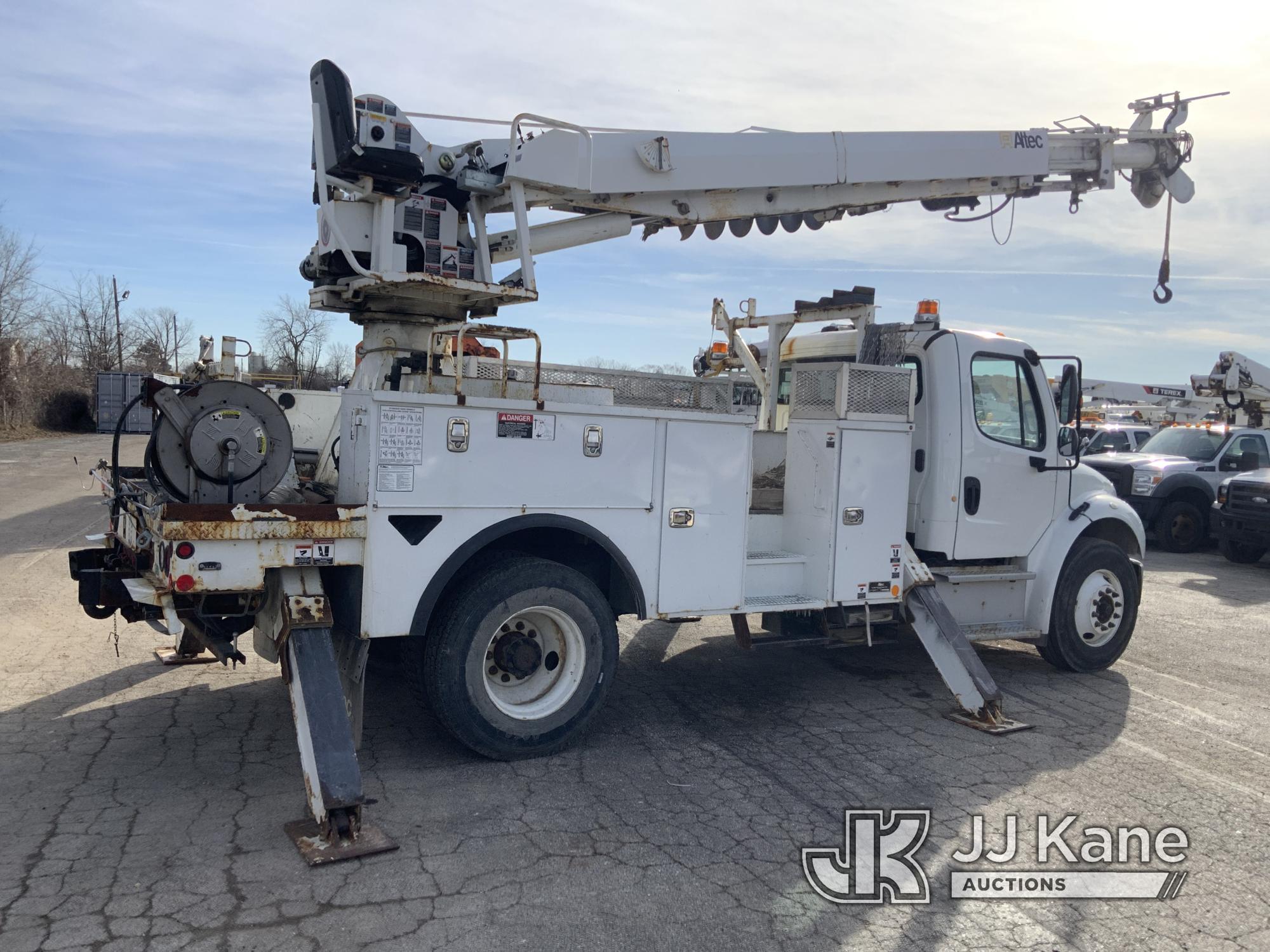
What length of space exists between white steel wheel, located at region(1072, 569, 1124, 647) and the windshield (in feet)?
34.9

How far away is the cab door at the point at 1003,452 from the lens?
7121 millimetres

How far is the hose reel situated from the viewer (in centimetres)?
480

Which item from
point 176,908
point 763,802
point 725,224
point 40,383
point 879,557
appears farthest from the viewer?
point 40,383

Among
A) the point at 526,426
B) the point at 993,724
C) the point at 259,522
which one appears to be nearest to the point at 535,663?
the point at 526,426

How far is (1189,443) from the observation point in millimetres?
17125

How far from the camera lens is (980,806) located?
5.04 m

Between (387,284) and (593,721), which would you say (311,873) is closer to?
(593,721)

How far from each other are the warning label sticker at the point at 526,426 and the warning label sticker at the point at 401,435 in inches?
17.8

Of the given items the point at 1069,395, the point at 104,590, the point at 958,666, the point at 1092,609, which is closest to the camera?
the point at 104,590

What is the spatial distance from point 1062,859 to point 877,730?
1.81 m

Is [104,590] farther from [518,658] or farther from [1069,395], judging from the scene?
[1069,395]

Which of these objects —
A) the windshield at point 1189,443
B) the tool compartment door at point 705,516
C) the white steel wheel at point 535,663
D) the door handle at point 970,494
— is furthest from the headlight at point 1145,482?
the white steel wheel at point 535,663

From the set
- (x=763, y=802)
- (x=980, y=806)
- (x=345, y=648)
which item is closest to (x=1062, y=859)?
(x=980, y=806)

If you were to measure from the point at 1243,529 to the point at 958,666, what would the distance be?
10.4 meters
